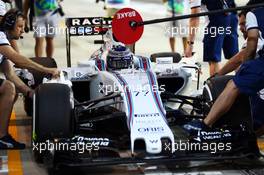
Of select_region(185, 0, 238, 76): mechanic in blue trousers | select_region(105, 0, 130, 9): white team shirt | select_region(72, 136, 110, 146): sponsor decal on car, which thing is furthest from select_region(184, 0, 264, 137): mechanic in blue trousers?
select_region(105, 0, 130, 9): white team shirt

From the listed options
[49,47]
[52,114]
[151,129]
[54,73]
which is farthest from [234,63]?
[49,47]

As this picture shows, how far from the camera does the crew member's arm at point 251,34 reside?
7.44 m

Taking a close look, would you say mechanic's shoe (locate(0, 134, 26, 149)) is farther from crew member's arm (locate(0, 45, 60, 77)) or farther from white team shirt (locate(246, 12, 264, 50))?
white team shirt (locate(246, 12, 264, 50))

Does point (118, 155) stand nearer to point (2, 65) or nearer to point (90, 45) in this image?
point (2, 65)

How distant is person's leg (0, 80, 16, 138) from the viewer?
7883 millimetres

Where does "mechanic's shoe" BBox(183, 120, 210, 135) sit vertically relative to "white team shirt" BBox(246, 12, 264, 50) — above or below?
below

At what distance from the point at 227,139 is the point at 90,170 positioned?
125 cm

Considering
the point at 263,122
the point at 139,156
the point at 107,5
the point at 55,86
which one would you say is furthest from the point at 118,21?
the point at 107,5

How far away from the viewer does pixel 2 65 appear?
8430mm

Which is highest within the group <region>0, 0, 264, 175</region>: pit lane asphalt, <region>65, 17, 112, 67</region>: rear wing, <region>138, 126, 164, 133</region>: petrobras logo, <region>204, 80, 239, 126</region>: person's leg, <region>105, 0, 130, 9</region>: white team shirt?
<region>105, 0, 130, 9</region>: white team shirt

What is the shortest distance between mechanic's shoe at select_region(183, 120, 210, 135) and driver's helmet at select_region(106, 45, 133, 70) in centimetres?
111

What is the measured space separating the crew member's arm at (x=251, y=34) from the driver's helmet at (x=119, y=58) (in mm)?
1234

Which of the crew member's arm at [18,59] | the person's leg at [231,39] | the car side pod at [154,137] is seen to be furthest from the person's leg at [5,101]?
the person's leg at [231,39]

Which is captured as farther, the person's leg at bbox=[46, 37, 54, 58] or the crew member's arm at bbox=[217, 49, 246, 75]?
the person's leg at bbox=[46, 37, 54, 58]
